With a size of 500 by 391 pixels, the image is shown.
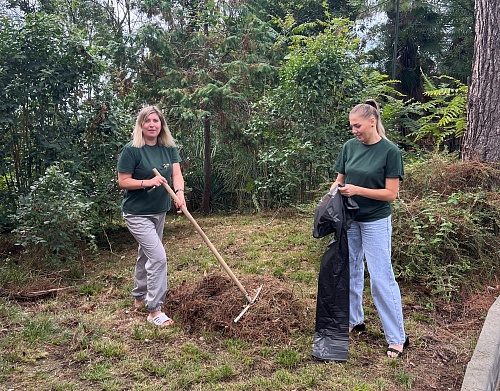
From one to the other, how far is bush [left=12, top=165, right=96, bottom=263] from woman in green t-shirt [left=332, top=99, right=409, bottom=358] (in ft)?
10.4

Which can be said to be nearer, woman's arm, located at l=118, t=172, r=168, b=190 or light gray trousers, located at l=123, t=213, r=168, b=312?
woman's arm, located at l=118, t=172, r=168, b=190

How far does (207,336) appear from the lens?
3.65 metres

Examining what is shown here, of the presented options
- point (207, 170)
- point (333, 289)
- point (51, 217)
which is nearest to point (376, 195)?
point (333, 289)

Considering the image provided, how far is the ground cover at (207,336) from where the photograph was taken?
304 centimetres

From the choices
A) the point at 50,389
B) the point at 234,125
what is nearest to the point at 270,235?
the point at 234,125

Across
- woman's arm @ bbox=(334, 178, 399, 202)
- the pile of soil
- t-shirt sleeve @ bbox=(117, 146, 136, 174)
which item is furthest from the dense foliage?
woman's arm @ bbox=(334, 178, 399, 202)

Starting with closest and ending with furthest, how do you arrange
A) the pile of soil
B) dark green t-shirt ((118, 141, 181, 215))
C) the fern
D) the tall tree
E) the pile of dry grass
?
the pile of soil → dark green t-shirt ((118, 141, 181, 215)) → the pile of dry grass → the fern → the tall tree

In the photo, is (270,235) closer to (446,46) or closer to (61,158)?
(61,158)

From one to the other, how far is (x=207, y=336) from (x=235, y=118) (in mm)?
5561

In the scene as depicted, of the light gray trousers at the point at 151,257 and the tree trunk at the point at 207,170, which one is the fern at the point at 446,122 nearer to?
the tree trunk at the point at 207,170

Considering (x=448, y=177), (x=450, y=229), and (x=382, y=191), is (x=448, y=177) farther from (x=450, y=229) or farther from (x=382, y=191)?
(x=382, y=191)

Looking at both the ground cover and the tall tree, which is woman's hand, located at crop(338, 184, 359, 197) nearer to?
the ground cover

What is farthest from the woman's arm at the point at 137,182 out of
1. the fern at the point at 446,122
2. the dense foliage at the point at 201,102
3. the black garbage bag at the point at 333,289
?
the fern at the point at 446,122

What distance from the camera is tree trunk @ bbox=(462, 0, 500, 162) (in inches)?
207
